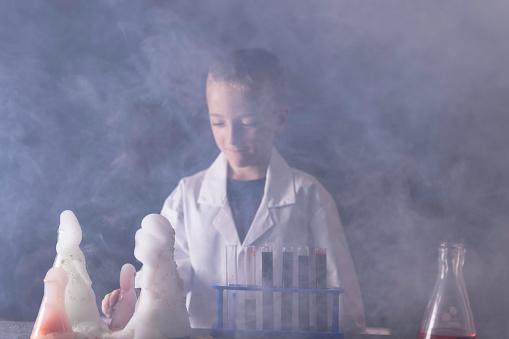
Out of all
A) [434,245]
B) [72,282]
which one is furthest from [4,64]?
[434,245]

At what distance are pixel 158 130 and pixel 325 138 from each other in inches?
18.8

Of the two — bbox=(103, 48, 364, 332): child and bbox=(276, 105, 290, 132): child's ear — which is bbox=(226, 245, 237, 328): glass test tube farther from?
bbox=(276, 105, 290, 132): child's ear

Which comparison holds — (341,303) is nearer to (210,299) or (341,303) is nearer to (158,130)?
(210,299)

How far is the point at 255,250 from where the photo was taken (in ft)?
4.20

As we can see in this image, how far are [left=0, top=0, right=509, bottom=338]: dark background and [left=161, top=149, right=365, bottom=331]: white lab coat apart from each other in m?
0.04

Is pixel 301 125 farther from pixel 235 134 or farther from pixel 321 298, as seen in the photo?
pixel 321 298

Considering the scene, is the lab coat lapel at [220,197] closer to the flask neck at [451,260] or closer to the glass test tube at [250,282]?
the glass test tube at [250,282]

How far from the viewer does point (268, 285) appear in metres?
1.17

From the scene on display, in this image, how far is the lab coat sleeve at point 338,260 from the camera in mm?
1313

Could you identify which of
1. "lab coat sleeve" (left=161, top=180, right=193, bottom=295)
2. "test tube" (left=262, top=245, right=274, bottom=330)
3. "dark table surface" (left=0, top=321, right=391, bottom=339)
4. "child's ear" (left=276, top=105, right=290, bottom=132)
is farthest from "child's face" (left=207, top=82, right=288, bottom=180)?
"dark table surface" (left=0, top=321, right=391, bottom=339)

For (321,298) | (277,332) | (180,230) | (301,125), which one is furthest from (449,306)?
(180,230)

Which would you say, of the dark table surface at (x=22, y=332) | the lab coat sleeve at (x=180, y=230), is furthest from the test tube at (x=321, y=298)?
the lab coat sleeve at (x=180, y=230)

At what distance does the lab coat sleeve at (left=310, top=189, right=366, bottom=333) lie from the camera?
1.31 metres

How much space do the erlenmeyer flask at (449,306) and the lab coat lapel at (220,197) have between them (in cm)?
53
